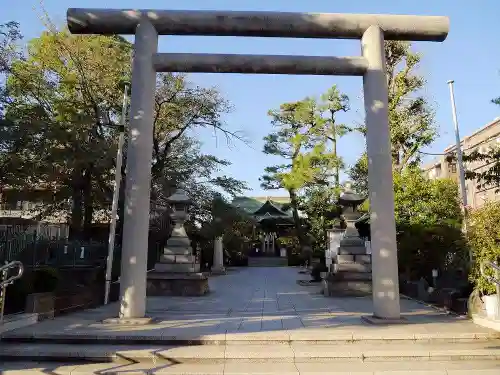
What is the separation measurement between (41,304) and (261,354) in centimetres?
447

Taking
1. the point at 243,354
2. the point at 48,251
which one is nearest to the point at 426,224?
the point at 243,354

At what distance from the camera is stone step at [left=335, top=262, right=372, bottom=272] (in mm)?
13711

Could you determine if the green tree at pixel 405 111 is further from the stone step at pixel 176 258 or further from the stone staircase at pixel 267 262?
the stone staircase at pixel 267 262

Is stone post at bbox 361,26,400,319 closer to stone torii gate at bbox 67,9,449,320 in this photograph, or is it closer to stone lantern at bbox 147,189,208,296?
stone torii gate at bbox 67,9,449,320

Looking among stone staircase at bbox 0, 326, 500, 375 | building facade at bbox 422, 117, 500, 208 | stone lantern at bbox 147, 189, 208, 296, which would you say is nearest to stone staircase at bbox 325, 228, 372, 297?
stone lantern at bbox 147, 189, 208, 296

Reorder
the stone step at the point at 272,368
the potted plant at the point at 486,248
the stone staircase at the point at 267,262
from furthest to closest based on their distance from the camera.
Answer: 1. the stone staircase at the point at 267,262
2. the potted plant at the point at 486,248
3. the stone step at the point at 272,368

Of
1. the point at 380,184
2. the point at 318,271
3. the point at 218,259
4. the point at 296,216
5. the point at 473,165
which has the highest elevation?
the point at 473,165

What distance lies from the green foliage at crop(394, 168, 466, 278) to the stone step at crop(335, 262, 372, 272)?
1.05 metres

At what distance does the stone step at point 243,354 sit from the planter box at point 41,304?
1741 millimetres

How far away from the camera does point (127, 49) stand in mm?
16953

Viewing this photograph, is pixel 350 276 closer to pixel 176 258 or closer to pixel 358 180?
pixel 176 258

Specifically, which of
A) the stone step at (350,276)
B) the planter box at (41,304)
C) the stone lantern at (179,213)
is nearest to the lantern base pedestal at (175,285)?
the stone lantern at (179,213)

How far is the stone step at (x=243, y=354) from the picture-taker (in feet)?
17.5

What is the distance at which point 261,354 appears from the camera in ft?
17.7
